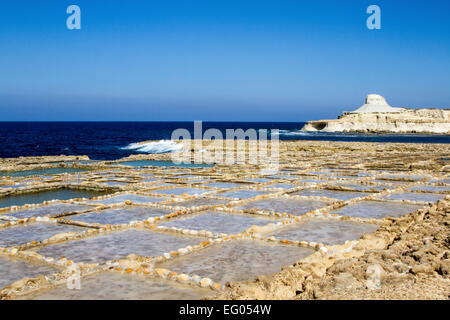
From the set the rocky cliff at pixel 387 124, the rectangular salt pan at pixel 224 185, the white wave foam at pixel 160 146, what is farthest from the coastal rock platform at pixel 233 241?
the rocky cliff at pixel 387 124

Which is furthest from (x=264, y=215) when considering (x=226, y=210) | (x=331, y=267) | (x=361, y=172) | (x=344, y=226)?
(x=361, y=172)

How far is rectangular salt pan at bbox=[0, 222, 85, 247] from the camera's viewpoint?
24.7ft

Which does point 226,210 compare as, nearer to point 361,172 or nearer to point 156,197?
point 156,197

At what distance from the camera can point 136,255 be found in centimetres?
637

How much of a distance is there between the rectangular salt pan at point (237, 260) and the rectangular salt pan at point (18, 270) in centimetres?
162

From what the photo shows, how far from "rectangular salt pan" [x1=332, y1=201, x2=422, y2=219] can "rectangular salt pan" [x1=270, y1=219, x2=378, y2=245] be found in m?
0.99

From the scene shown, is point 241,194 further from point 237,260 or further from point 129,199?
point 237,260

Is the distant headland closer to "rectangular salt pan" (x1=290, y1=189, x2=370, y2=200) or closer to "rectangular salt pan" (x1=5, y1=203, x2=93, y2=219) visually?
"rectangular salt pan" (x1=290, y1=189, x2=370, y2=200)

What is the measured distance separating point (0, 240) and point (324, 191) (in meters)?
8.98

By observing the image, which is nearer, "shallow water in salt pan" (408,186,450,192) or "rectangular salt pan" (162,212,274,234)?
"rectangular salt pan" (162,212,274,234)

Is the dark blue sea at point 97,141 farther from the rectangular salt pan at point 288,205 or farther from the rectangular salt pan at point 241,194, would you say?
the rectangular salt pan at point 288,205

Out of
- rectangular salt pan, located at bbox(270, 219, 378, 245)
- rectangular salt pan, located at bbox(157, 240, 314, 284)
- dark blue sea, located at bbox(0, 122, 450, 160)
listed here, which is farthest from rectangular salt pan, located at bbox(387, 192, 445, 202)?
dark blue sea, located at bbox(0, 122, 450, 160)

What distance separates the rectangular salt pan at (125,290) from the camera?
188 inches

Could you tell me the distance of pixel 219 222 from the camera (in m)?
8.80
